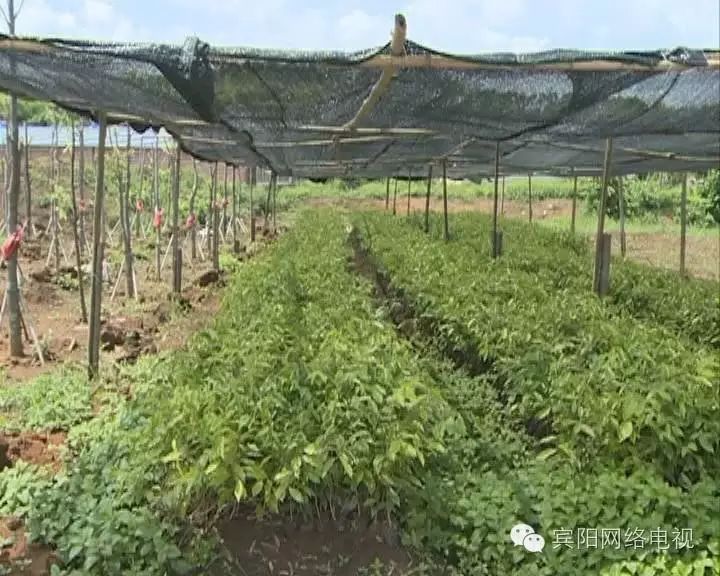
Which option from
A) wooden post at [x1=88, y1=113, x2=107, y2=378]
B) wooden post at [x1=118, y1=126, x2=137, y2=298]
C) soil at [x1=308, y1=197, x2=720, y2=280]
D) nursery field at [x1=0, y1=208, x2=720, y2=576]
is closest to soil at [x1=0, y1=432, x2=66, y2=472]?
nursery field at [x1=0, y1=208, x2=720, y2=576]

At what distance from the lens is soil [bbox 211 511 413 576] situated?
12.5ft

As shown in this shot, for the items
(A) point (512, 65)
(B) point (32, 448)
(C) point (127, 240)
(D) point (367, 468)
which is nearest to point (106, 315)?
(C) point (127, 240)

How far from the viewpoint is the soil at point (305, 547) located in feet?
12.5

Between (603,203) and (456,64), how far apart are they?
468 centimetres

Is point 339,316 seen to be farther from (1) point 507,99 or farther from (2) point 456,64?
(2) point 456,64

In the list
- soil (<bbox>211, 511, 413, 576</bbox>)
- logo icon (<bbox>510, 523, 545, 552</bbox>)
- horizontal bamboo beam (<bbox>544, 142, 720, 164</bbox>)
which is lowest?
soil (<bbox>211, 511, 413, 576</bbox>)

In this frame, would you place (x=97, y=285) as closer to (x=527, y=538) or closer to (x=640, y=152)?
(x=527, y=538)

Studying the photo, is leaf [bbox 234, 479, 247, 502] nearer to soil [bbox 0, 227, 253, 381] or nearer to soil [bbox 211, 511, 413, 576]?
soil [bbox 211, 511, 413, 576]

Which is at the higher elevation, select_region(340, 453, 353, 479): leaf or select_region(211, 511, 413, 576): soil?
select_region(340, 453, 353, 479): leaf

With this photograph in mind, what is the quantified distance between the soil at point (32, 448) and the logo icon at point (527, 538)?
2.52 meters

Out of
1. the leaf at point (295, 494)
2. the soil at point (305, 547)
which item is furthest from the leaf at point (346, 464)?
the soil at point (305, 547)

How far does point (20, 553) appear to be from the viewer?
12.2ft

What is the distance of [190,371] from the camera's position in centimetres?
461

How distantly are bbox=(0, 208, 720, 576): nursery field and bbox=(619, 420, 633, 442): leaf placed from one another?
0.05ft
